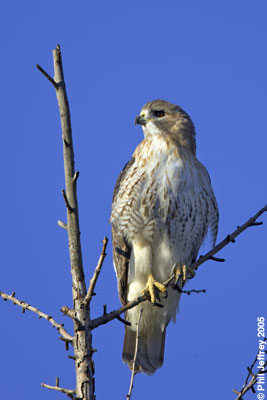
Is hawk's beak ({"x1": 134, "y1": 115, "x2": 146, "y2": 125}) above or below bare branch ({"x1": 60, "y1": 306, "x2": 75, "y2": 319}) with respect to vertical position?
above

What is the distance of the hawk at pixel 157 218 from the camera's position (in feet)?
14.4

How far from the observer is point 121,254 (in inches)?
181

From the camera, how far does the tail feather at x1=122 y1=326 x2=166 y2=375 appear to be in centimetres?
479

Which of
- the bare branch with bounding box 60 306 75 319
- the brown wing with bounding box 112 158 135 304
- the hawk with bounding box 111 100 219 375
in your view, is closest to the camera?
the bare branch with bounding box 60 306 75 319

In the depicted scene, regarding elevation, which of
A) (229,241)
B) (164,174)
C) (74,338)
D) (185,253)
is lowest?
(74,338)

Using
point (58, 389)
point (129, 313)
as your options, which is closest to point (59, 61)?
point (58, 389)

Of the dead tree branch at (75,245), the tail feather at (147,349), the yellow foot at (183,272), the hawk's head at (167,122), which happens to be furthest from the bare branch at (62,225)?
the tail feather at (147,349)

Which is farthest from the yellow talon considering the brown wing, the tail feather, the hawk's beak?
the hawk's beak

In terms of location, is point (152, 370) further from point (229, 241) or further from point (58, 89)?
point (58, 89)

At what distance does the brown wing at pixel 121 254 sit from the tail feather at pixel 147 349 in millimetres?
362

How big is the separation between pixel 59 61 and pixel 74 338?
1322mm

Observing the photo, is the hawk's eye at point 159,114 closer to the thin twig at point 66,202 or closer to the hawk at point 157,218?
the hawk at point 157,218

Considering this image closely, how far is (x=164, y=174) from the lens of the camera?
4.43 meters

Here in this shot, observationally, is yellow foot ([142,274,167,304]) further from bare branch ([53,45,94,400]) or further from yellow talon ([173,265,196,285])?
bare branch ([53,45,94,400])
